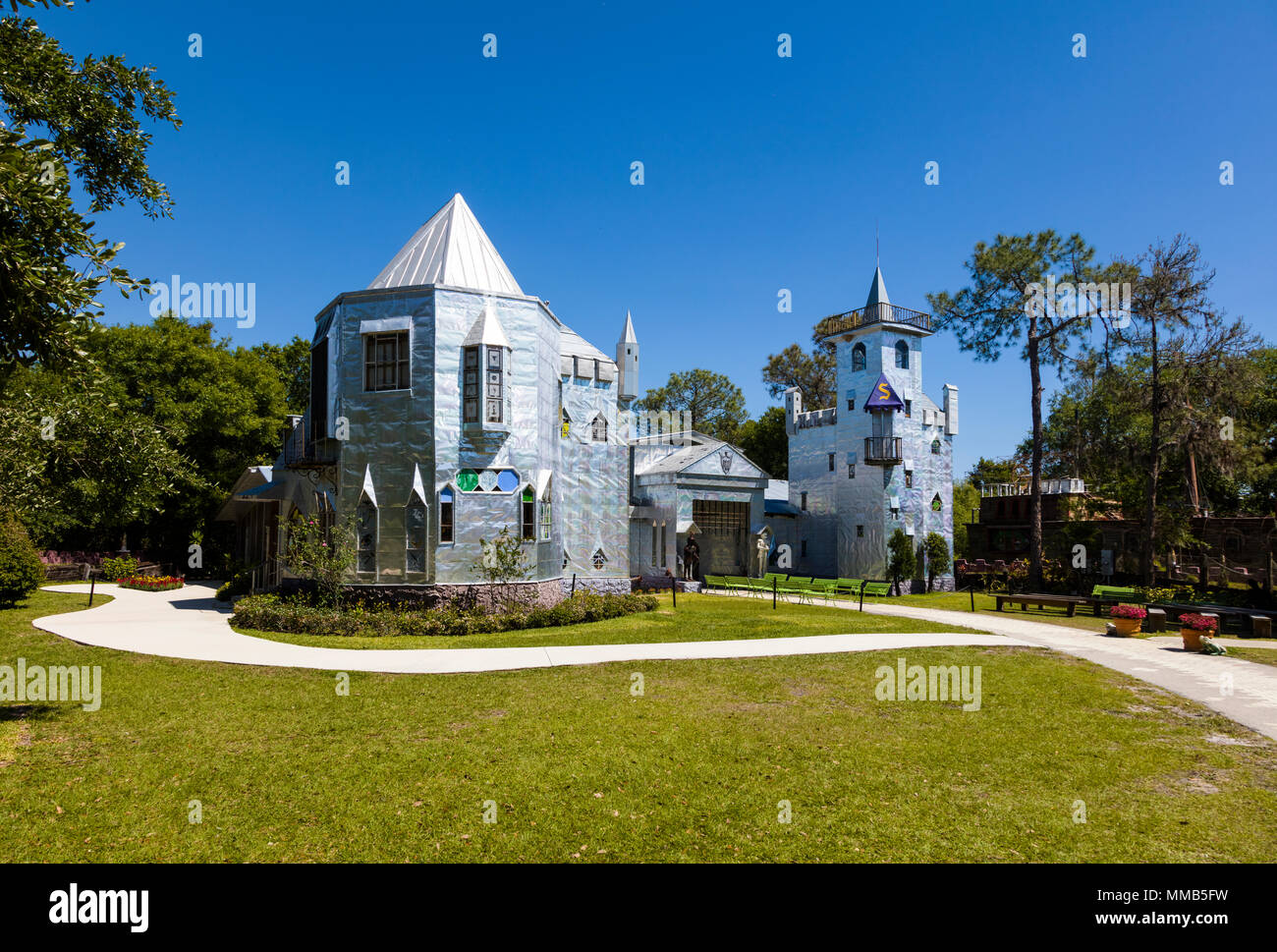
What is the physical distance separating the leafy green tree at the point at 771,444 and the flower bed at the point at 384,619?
3696 cm

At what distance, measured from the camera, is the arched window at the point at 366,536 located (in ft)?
67.6

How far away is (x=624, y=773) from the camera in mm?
7754

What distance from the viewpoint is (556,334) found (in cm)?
2566

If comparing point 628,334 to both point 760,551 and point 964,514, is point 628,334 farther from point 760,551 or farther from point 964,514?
point 964,514

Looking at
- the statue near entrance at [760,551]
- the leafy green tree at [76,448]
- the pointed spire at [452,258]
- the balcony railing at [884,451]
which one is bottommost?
the statue near entrance at [760,551]

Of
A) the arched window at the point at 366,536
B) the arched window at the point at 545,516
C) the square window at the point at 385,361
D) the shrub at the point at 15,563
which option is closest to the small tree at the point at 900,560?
the arched window at the point at 545,516

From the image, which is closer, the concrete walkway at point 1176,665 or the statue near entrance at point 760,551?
the concrete walkway at point 1176,665

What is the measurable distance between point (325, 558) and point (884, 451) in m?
26.5

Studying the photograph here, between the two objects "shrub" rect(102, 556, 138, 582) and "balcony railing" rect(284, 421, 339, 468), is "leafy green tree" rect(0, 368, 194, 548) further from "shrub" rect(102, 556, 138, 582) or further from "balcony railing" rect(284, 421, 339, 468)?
"shrub" rect(102, 556, 138, 582)

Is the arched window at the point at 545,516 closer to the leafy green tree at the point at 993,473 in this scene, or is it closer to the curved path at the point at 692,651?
the curved path at the point at 692,651

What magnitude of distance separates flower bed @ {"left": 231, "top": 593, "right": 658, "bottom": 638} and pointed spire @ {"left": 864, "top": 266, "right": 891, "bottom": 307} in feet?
82.5

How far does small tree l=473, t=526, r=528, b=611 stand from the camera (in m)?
20.9

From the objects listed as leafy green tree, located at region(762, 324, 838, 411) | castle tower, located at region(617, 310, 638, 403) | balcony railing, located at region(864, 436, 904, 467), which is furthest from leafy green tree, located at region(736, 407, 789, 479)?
castle tower, located at region(617, 310, 638, 403)
